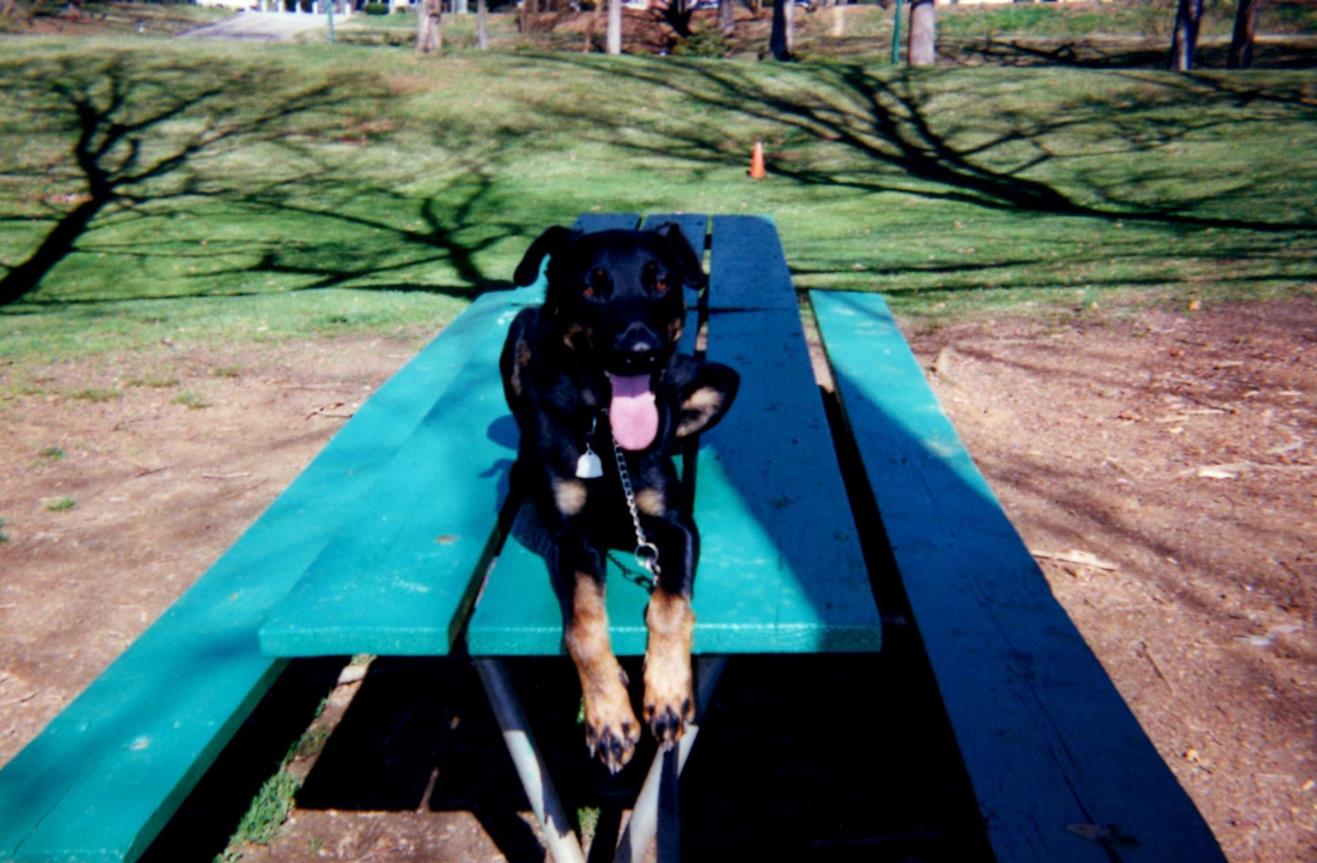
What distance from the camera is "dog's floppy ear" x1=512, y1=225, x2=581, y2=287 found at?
2.86m

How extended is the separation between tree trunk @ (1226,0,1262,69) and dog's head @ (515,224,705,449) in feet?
91.1

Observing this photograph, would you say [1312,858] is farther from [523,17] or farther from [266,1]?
[266,1]

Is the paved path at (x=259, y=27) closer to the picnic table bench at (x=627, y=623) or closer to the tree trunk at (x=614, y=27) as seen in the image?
the tree trunk at (x=614, y=27)

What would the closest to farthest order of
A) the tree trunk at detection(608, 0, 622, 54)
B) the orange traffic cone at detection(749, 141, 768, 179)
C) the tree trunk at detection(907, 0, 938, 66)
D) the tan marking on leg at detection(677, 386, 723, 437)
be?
the tan marking on leg at detection(677, 386, 723, 437)
the orange traffic cone at detection(749, 141, 768, 179)
the tree trunk at detection(907, 0, 938, 66)
the tree trunk at detection(608, 0, 622, 54)

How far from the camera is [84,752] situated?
219 cm

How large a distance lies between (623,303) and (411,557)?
87 cm

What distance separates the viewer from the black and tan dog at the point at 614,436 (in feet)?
7.13

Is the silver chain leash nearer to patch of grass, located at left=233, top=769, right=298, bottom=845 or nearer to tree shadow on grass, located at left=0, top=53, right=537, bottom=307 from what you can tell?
patch of grass, located at left=233, top=769, right=298, bottom=845

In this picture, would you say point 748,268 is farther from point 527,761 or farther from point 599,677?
point 599,677

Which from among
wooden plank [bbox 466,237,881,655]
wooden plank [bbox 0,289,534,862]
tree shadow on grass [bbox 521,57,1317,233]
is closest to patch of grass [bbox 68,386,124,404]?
wooden plank [bbox 0,289,534,862]

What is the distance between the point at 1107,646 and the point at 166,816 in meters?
2.88

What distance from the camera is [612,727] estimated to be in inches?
88.0

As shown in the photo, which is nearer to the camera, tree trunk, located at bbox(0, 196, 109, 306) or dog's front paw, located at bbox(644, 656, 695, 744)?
dog's front paw, located at bbox(644, 656, 695, 744)

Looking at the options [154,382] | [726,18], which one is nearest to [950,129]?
[154,382]
